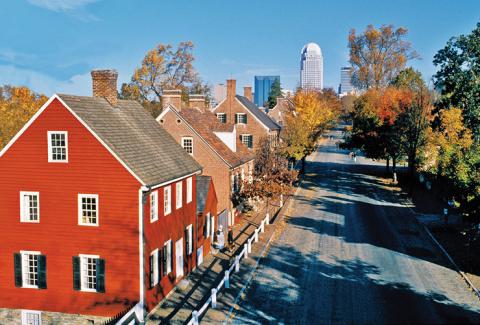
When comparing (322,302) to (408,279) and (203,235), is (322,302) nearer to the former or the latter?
(408,279)

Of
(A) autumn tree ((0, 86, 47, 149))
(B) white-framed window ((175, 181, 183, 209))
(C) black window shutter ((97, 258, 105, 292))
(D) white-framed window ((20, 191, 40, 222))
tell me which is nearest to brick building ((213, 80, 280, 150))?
(A) autumn tree ((0, 86, 47, 149))

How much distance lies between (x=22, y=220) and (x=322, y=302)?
14881 mm

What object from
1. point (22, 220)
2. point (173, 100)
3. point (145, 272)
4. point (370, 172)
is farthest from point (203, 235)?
point (370, 172)

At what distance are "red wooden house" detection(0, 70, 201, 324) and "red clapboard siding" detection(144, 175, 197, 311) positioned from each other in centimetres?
10

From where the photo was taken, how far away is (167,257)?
24422 mm

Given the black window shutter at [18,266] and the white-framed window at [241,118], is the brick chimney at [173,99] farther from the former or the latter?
the black window shutter at [18,266]

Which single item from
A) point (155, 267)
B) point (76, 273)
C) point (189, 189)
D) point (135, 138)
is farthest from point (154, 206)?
point (189, 189)

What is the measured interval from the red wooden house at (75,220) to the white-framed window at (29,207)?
5 cm

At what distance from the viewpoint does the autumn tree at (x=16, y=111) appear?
214 feet

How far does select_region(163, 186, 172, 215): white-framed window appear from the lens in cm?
2403

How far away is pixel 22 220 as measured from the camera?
2230cm

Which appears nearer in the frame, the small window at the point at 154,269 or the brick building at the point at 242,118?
the small window at the point at 154,269

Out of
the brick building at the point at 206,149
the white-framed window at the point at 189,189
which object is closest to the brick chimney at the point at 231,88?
the brick building at the point at 206,149

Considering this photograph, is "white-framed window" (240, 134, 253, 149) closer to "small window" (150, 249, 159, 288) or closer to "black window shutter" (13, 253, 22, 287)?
"small window" (150, 249, 159, 288)
